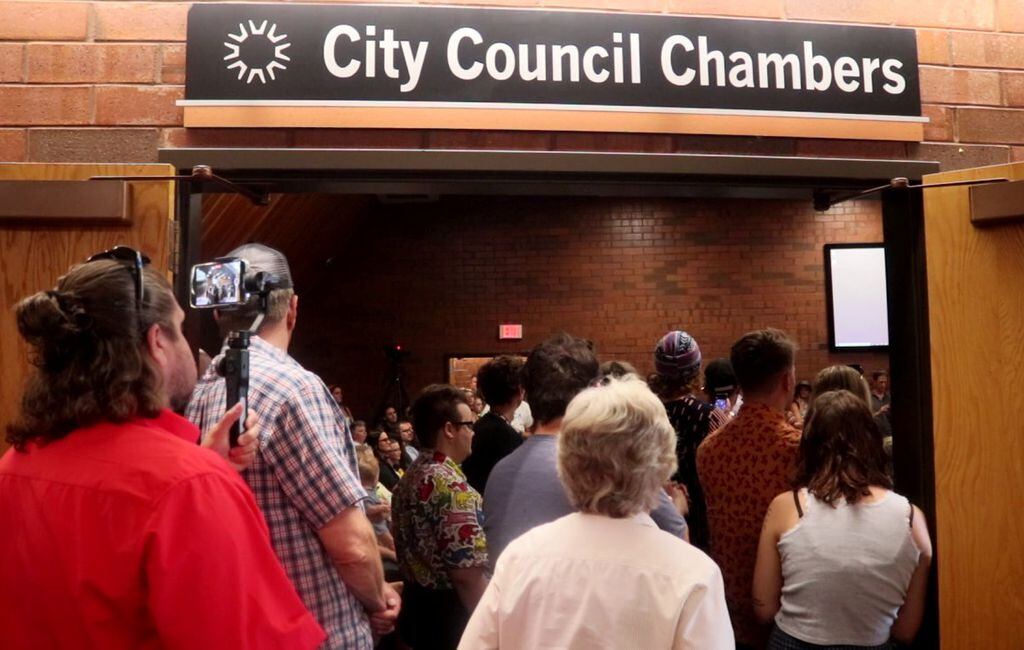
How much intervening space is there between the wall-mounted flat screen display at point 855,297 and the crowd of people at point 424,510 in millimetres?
6754

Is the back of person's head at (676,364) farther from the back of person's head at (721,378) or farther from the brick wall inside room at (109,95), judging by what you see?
the brick wall inside room at (109,95)

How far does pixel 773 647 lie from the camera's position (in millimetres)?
2396

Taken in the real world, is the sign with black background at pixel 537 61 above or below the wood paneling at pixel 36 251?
above

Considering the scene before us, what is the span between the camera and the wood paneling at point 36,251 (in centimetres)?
250

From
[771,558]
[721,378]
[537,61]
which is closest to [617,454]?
[771,558]

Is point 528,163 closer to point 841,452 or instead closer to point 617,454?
point 841,452

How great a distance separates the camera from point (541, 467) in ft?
7.00

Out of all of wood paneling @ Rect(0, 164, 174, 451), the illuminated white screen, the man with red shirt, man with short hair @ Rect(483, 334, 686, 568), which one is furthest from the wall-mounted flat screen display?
the man with red shirt

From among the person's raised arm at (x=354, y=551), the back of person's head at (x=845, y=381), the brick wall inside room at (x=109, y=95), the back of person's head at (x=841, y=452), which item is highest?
the brick wall inside room at (x=109, y=95)

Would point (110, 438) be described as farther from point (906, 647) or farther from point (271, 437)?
point (906, 647)

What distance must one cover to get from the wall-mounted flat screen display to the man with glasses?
7.51m

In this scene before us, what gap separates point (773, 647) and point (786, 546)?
0.27 m

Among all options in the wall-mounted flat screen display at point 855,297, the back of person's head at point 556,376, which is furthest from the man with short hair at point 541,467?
the wall-mounted flat screen display at point 855,297

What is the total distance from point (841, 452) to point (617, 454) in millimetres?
989
